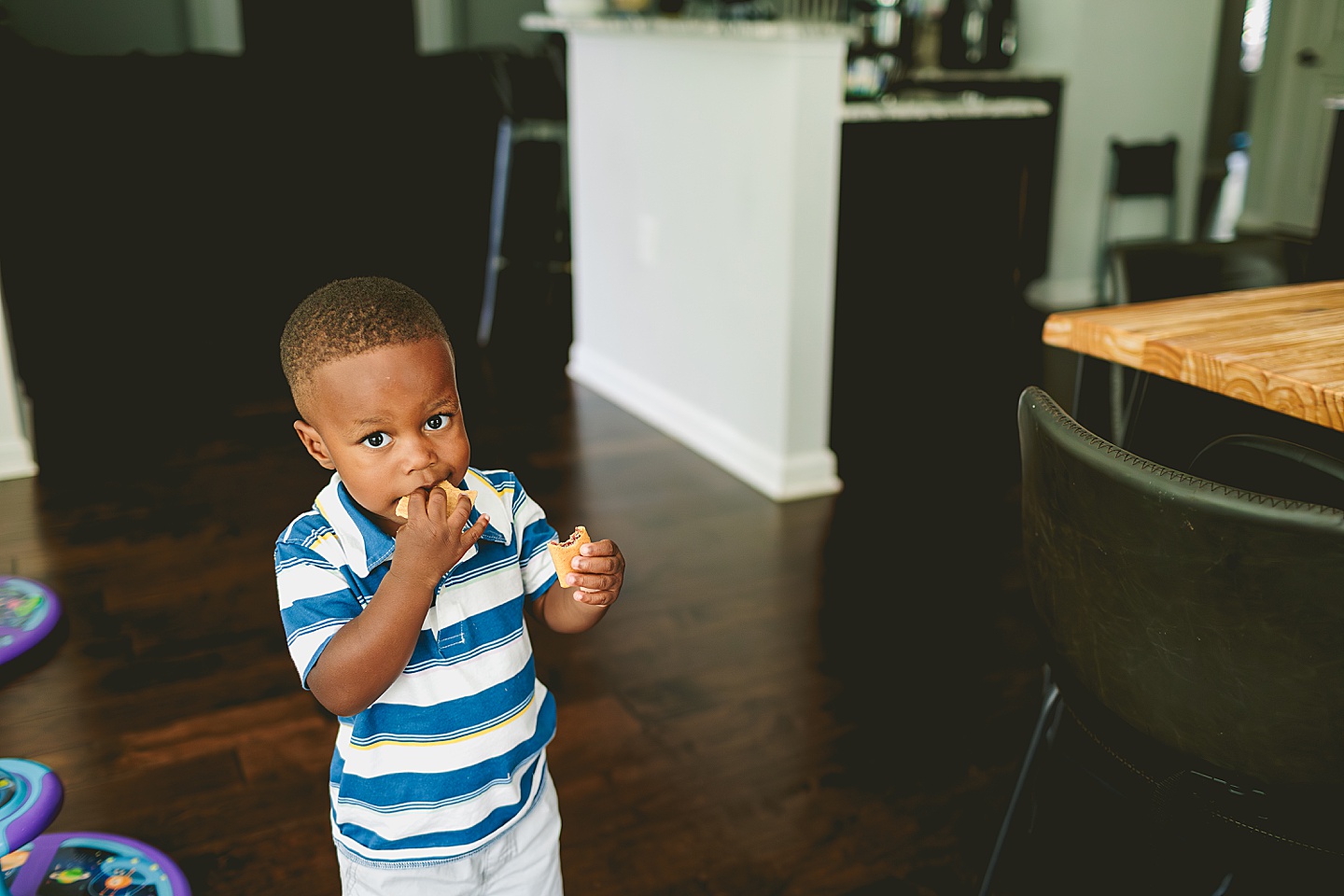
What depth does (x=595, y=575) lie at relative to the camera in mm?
907

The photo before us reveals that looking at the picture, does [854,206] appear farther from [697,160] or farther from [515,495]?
[515,495]

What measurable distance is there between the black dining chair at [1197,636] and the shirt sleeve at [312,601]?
60 cm

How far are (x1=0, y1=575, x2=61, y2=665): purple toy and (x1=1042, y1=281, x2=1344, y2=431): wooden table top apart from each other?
72.9 inches

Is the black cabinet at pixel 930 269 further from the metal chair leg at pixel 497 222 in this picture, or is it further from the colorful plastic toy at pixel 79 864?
the colorful plastic toy at pixel 79 864

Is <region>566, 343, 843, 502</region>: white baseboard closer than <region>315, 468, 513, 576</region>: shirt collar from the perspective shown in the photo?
No

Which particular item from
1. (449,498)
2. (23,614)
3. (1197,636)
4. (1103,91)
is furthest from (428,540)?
(1103,91)

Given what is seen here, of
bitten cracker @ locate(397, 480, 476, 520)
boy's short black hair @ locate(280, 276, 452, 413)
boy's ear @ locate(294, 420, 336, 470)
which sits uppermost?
boy's short black hair @ locate(280, 276, 452, 413)

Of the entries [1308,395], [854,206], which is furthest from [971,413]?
[1308,395]

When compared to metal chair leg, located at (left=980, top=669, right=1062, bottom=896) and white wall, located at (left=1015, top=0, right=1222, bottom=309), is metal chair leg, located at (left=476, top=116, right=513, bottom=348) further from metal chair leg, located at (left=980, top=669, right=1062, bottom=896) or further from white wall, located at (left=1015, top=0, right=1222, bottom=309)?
metal chair leg, located at (left=980, top=669, right=1062, bottom=896)

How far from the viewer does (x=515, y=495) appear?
3.29 feet

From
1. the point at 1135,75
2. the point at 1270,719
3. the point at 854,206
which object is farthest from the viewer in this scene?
the point at 1135,75

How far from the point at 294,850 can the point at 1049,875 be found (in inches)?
41.1

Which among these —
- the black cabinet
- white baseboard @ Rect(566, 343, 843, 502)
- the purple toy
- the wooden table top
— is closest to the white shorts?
the wooden table top

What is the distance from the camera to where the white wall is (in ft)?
16.7
